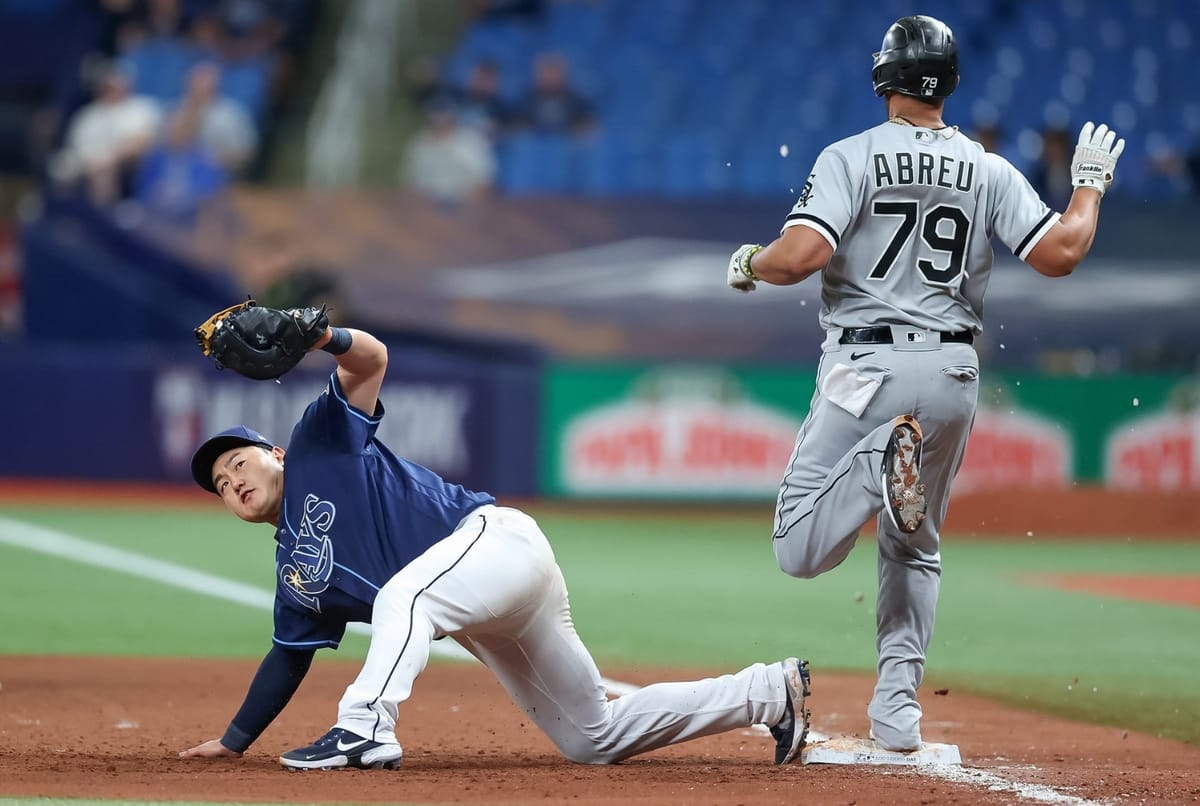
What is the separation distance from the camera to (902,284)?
4781 mm

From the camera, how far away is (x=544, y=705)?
15.2 ft

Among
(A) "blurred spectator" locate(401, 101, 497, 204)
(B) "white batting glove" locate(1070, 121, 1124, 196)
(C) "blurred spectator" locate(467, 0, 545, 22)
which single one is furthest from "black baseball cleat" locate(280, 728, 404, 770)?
(C) "blurred spectator" locate(467, 0, 545, 22)

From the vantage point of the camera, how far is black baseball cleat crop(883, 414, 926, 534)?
450 centimetres

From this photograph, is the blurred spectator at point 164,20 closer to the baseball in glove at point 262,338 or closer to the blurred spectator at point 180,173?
the blurred spectator at point 180,173

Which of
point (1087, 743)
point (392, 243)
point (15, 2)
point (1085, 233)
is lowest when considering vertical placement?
point (1087, 743)

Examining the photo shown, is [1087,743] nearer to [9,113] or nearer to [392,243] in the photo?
[392,243]

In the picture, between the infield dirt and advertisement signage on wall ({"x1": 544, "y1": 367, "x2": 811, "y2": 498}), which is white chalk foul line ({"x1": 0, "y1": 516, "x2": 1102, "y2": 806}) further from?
advertisement signage on wall ({"x1": 544, "y1": 367, "x2": 811, "y2": 498})

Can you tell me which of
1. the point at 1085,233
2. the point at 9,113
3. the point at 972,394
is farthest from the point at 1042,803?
the point at 9,113

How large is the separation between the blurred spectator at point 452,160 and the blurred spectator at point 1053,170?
5044mm

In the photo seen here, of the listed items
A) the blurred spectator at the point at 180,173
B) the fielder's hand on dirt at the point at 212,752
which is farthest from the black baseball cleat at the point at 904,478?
the blurred spectator at the point at 180,173

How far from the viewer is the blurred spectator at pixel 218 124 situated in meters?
16.3

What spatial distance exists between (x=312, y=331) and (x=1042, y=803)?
2089 mm

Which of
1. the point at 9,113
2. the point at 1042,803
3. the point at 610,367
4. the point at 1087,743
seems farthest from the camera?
the point at 9,113

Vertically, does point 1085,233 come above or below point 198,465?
above
